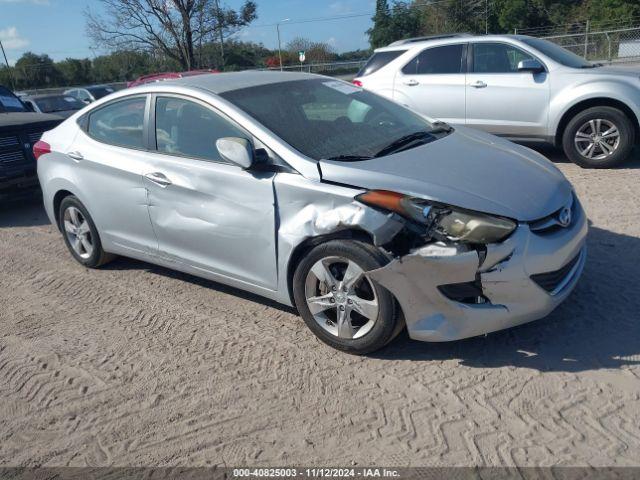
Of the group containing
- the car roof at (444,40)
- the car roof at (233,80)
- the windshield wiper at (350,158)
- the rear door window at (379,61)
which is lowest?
the windshield wiper at (350,158)

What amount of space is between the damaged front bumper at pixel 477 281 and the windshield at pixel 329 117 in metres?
0.93

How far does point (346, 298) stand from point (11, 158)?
5942 millimetres

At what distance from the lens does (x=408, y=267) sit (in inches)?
123

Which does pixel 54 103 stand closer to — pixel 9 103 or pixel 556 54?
pixel 9 103

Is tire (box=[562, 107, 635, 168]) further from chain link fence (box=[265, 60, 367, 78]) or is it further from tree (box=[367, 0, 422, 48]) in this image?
tree (box=[367, 0, 422, 48])

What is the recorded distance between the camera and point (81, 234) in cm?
521

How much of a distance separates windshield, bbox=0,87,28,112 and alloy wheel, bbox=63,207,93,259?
4.73m

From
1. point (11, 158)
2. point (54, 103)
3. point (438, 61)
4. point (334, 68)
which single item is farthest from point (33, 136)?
point (334, 68)

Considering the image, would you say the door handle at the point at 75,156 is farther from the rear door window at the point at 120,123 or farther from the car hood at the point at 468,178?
the car hood at the point at 468,178

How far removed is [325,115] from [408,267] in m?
1.61

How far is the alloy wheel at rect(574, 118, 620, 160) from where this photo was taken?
6.99 meters

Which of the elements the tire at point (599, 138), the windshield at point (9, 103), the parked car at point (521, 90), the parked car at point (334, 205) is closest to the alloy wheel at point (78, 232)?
the parked car at point (334, 205)

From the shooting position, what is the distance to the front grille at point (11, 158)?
7.30 meters

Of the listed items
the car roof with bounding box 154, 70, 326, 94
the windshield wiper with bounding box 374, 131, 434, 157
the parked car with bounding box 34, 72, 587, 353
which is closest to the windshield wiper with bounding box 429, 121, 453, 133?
the parked car with bounding box 34, 72, 587, 353
